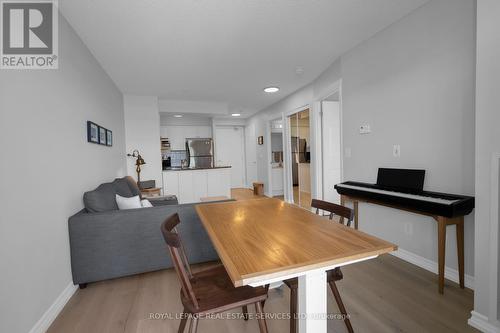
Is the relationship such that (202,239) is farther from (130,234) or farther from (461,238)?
(461,238)

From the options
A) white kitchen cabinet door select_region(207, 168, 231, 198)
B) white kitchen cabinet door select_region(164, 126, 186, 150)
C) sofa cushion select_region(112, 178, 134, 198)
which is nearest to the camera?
sofa cushion select_region(112, 178, 134, 198)

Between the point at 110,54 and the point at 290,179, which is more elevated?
the point at 110,54

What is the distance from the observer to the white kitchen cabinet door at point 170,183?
5.09m

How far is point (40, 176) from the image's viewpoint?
1629 millimetres

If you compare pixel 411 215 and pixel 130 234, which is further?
pixel 411 215

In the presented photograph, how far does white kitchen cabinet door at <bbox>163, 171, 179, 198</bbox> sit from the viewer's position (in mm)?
5090

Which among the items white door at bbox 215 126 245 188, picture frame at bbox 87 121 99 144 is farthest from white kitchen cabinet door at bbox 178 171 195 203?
picture frame at bbox 87 121 99 144

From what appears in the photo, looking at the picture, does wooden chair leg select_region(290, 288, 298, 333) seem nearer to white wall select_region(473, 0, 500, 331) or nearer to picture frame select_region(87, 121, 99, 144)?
white wall select_region(473, 0, 500, 331)

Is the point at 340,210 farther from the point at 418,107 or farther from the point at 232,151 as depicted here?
the point at 232,151

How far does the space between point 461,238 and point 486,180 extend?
599 mm

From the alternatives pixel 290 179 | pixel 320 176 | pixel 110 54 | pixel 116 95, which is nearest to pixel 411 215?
pixel 320 176

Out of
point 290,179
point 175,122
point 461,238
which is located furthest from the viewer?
point 175,122

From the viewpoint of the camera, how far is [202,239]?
2.34 metres

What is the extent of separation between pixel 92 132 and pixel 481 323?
147 inches
